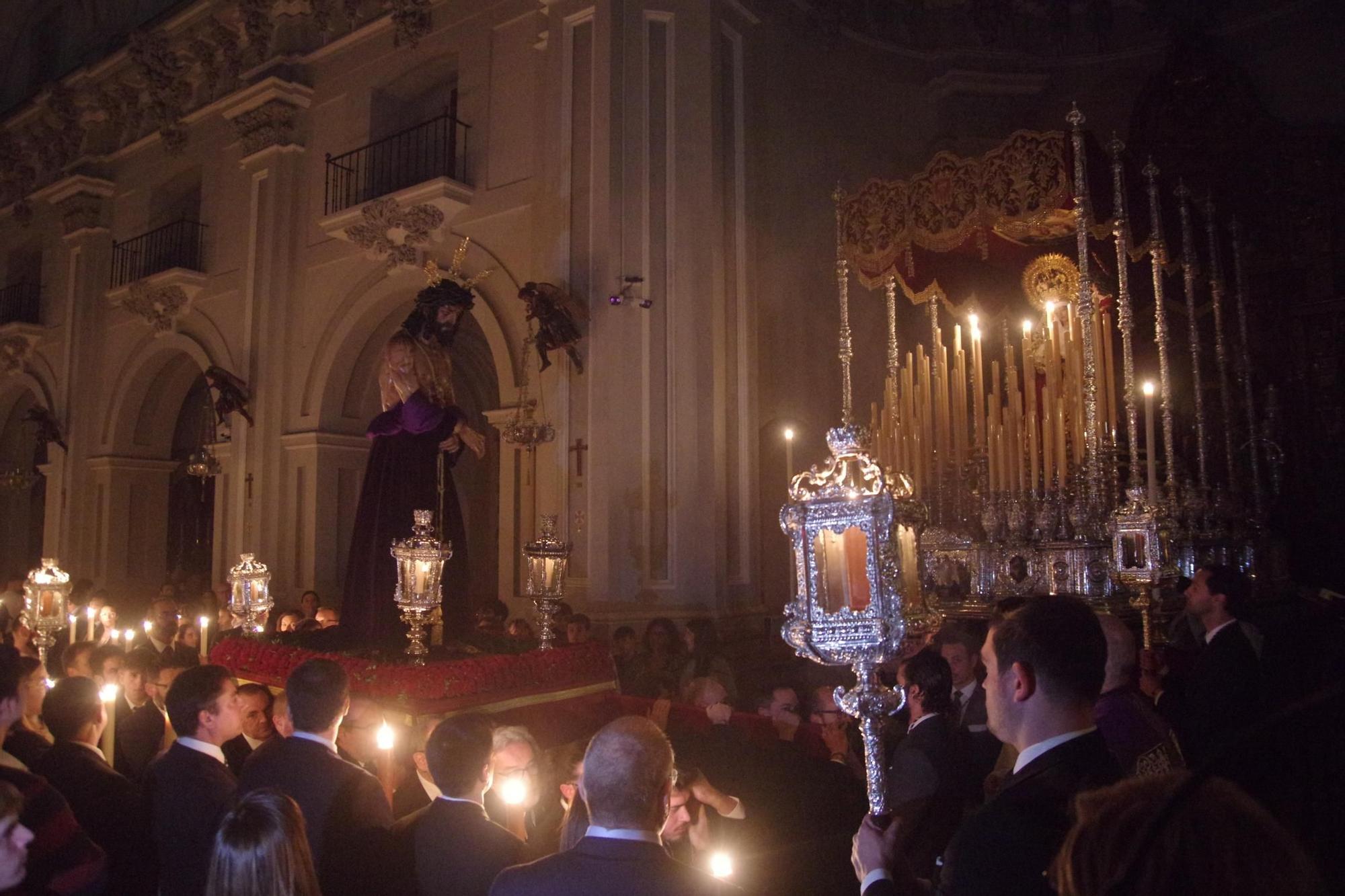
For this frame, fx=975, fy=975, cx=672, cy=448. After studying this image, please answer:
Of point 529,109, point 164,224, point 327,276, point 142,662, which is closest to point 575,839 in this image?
point 142,662

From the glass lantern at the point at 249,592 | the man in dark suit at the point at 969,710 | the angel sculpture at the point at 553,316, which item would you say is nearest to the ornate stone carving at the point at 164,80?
the angel sculpture at the point at 553,316

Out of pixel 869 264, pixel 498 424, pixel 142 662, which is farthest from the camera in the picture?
pixel 498 424

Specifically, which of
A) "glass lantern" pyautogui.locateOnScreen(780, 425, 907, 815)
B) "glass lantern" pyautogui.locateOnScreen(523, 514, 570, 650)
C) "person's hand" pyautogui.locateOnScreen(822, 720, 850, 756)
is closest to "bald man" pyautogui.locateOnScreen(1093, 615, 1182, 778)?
"glass lantern" pyautogui.locateOnScreen(780, 425, 907, 815)

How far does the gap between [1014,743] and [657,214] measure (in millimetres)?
7437

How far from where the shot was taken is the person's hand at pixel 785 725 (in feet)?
15.8

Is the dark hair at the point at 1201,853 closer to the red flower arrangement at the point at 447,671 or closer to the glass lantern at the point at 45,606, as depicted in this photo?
the red flower arrangement at the point at 447,671

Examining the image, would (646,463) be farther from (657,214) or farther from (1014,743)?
(1014,743)

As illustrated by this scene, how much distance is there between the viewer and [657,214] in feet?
29.0

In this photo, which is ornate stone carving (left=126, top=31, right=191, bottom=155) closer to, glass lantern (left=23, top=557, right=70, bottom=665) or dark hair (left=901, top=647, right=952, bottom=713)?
glass lantern (left=23, top=557, right=70, bottom=665)

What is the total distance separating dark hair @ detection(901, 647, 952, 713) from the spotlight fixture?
571 cm

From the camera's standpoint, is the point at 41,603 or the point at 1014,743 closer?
the point at 1014,743

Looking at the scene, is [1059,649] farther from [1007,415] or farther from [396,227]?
[396,227]

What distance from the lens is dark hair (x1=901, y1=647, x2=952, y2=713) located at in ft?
10.7

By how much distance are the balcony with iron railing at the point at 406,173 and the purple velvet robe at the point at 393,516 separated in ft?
16.1
